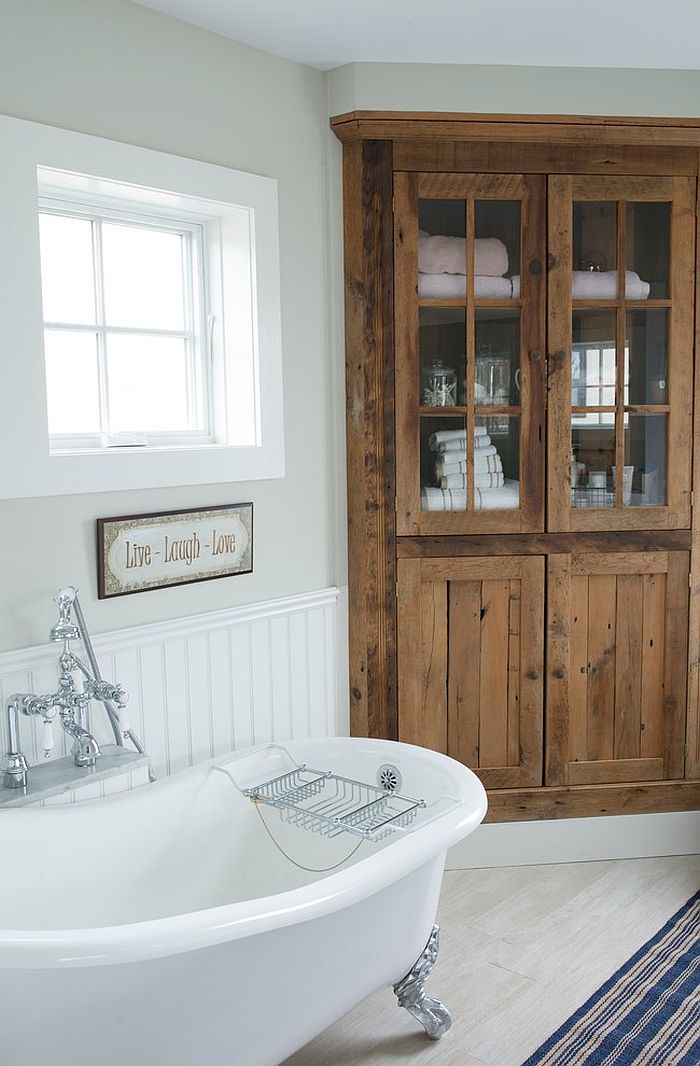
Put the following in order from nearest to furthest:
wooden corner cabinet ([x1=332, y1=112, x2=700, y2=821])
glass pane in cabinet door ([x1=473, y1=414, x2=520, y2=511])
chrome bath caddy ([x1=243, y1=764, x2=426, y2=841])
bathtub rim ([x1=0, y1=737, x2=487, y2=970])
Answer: bathtub rim ([x1=0, y1=737, x2=487, y2=970])
chrome bath caddy ([x1=243, y1=764, x2=426, y2=841])
wooden corner cabinet ([x1=332, y1=112, x2=700, y2=821])
glass pane in cabinet door ([x1=473, y1=414, x2=520, y2=511])

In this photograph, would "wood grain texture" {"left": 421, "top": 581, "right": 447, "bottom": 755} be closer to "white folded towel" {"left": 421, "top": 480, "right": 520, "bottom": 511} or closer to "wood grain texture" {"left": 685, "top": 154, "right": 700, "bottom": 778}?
"white folded towel" {"left": 421, "top": 480, "right": 520, "bottom": 511}

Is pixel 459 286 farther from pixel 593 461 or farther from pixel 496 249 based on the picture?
pixel 593 461

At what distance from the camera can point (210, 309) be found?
2824mm

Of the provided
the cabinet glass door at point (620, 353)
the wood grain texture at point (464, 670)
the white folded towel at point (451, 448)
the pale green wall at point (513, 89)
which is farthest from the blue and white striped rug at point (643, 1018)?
the pale green wall at point (513, 89)

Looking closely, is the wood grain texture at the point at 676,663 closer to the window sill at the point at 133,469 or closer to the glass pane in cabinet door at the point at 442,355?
the glass pane in cabinet door at the point at 442,355

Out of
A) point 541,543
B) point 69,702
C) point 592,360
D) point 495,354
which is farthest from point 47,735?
point 592,360

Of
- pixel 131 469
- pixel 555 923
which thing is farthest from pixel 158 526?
pixel 555 923

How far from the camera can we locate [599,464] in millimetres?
3090

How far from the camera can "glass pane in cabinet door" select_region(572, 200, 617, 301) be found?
9.87ft

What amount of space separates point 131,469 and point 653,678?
1.80 m

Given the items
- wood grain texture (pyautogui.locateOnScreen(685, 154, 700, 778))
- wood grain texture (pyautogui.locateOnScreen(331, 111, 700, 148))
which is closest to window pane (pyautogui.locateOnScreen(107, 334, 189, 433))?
wood grain texture (pyautogui.locateOnScreen(331, 111, 700, 148))

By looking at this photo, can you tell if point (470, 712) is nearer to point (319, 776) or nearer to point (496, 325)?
point (319, 776)

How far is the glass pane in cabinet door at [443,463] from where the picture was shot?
3.02m

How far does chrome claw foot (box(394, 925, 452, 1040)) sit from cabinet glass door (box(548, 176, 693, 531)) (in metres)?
1.34
